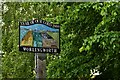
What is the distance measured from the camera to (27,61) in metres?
4.53

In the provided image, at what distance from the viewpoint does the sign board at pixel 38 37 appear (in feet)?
7.23

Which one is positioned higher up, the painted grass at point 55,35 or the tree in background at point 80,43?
the painted grass at point 55,35

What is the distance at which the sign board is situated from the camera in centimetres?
221

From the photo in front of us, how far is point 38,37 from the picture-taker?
2232 mm

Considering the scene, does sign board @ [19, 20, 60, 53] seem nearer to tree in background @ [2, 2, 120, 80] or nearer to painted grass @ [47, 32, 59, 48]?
painted grass @ [47, 32, 59, 48]

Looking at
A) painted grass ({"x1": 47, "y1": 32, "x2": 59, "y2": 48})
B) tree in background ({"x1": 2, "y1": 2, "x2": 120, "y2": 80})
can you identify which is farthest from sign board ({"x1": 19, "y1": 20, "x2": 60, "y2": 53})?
tree in background ({"x1": 2, "y1": 2, "x2": 120, "y2": 80})

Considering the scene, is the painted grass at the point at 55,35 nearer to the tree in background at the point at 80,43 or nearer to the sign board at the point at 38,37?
the sign board at the point at 38,37

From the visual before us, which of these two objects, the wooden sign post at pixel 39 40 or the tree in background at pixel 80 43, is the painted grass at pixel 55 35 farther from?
the tree in background at pixel 80 43

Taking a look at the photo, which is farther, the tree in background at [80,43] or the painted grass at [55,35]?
the tree in background at [80,43]

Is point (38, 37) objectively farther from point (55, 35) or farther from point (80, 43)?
point (80, 43)

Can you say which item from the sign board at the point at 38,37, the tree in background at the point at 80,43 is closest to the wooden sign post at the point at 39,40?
the sign board at the point at 38,37

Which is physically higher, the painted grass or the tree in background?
the painted grass

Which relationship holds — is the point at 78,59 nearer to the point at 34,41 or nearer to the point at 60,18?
the point at 60,18

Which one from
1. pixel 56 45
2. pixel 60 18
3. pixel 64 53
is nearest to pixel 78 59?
pixel 64 53
